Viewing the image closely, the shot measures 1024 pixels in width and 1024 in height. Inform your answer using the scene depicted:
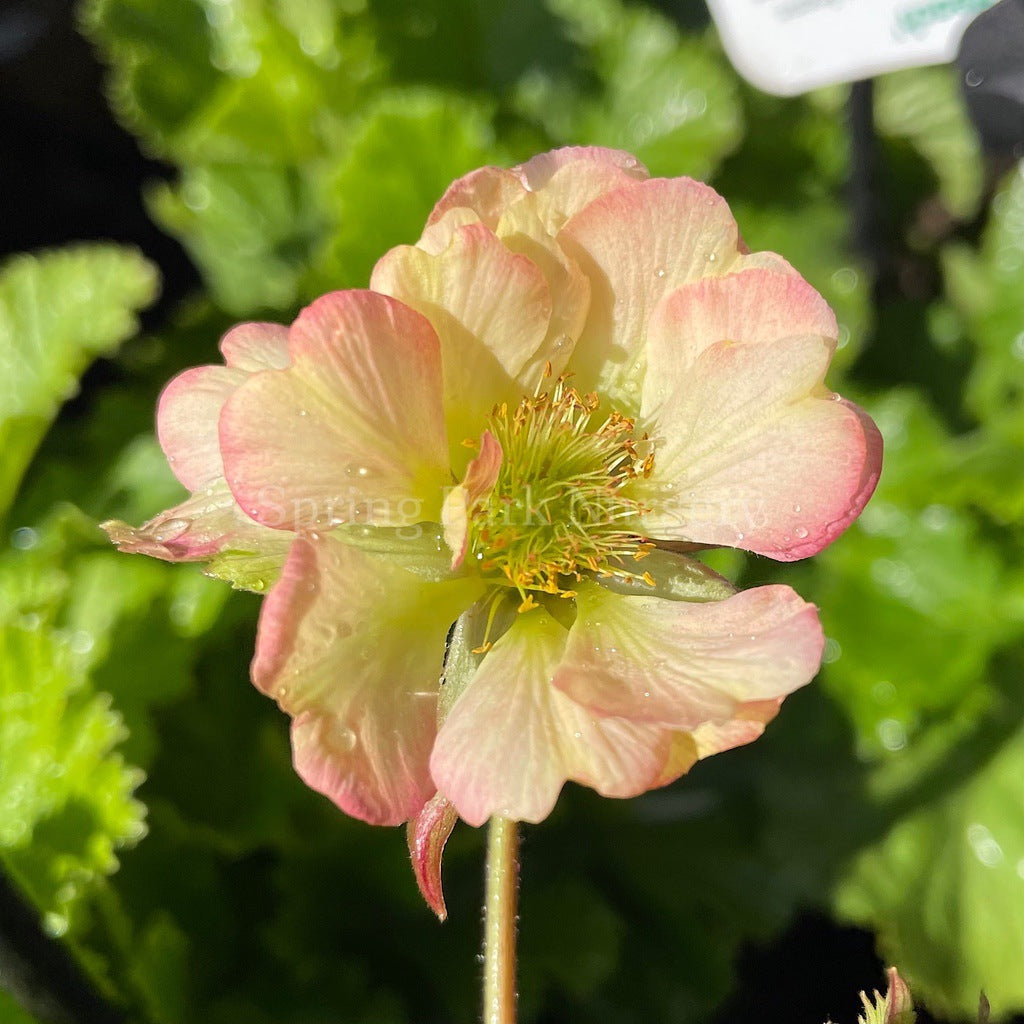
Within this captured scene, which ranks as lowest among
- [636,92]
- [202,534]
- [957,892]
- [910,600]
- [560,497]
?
[957,892]

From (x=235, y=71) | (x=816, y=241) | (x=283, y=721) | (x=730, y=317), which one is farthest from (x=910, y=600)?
(x=235, y=71)

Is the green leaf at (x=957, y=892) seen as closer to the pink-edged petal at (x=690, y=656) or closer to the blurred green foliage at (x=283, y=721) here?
the blurred green foliage at (x=283, y=721)

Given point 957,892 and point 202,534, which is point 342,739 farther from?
point 957,892

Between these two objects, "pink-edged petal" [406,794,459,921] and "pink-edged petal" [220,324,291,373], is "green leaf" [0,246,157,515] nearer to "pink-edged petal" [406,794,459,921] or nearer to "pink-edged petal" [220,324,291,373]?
"pink-edged petal" [220,324,291,373]

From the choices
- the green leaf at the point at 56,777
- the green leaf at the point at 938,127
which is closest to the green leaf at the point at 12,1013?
the green leaf at the point at 56,777

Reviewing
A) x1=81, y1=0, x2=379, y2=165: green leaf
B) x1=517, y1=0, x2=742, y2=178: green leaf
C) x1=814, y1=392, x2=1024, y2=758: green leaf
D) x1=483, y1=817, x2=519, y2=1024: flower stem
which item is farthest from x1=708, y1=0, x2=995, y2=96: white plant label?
x1=483, y1=817, x2=519, y2=1024: flower stem
